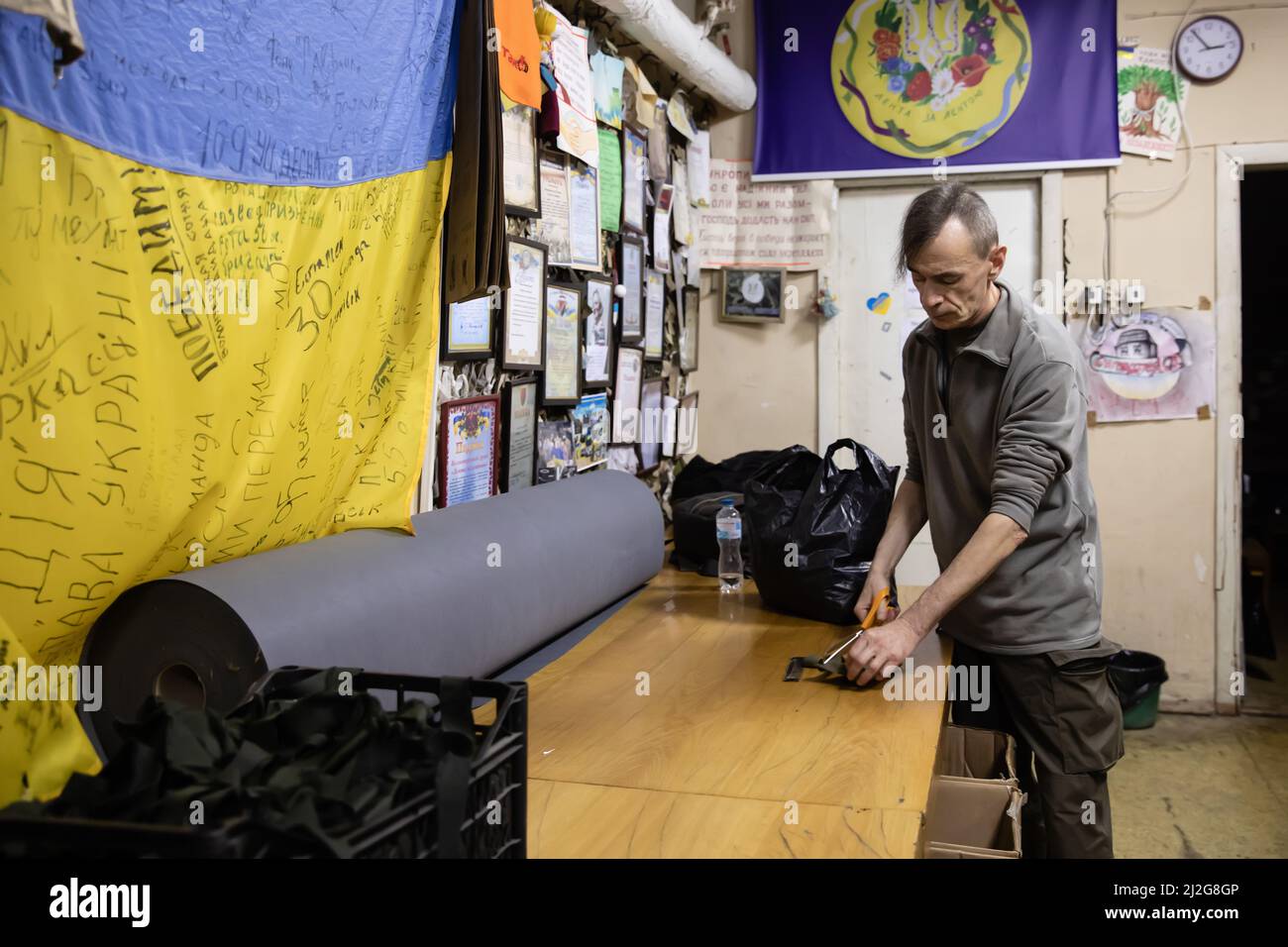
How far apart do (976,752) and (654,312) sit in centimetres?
222

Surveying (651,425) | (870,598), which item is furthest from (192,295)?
(651,425)

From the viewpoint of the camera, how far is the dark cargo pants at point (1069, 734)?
2197mm

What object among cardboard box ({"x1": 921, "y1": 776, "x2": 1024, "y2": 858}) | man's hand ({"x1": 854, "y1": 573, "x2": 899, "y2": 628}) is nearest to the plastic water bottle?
man's hand ({"x1": 854, "y1": 573, "x2": 899, "y2": 628})

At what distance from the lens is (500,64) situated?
2.31 metres

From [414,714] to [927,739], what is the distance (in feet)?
3.41

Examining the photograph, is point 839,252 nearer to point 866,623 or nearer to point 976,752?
point 866,623

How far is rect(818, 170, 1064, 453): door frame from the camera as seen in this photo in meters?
4.36

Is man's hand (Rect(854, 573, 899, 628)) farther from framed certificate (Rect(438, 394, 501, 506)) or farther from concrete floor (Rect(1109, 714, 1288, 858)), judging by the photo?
concrete floor (Rect(1109, 714, 1288, 858))

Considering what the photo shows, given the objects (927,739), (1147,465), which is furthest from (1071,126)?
(927,739)

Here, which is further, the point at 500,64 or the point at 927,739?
the point at 500,64

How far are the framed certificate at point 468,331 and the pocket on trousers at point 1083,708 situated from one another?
1.42m

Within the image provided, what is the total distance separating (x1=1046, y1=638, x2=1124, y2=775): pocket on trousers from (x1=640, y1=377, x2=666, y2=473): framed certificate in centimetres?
197
